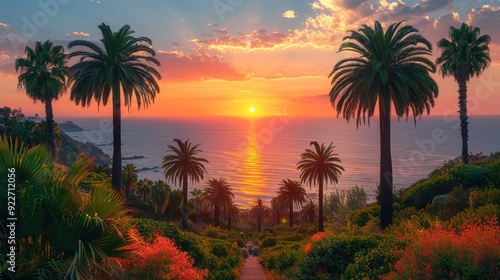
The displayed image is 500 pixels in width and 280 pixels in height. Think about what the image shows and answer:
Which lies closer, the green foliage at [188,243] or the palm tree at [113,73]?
the green foliage at [188,243]

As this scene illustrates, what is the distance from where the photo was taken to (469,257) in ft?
33.1

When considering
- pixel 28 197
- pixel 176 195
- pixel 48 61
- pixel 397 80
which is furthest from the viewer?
pixel 176 195

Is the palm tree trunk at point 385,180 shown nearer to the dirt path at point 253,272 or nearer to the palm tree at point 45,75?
the dirt path at point 253,272

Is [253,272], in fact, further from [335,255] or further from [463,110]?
[463,110]

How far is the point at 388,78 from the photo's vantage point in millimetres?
26688

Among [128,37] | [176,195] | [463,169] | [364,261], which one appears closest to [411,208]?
[463,169]

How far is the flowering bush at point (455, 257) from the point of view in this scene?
32.4ft

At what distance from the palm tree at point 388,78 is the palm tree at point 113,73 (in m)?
14.1

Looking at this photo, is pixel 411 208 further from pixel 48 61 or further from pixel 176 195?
pixel 176 195

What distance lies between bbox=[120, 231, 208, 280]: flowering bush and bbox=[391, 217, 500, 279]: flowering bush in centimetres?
616

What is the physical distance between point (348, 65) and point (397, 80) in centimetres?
349

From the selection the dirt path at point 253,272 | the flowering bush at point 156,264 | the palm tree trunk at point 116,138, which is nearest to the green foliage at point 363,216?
the dirt path at point 253,272

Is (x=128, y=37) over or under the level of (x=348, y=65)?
over

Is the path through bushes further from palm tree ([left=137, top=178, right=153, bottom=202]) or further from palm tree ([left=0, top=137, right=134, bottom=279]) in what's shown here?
palm tree ([left=137, top=178, right=153, bottom=202])
